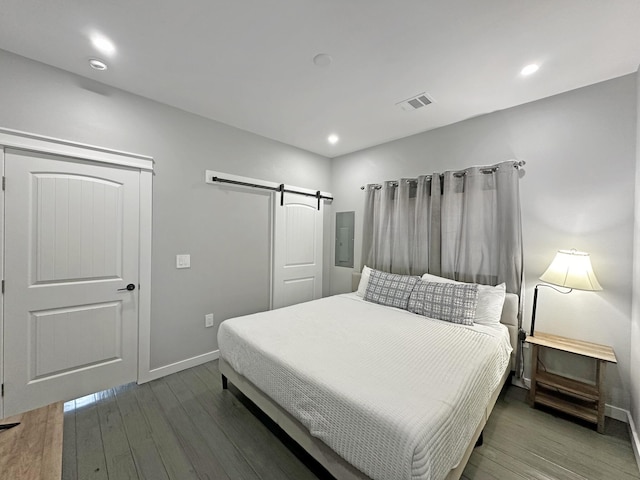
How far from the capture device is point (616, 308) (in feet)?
6.77

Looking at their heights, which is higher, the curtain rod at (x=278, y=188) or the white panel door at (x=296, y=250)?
the curtain rod at (x=278, y=188)

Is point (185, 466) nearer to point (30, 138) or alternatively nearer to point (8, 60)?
point (30, 138)

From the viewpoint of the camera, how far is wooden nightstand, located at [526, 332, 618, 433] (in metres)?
1.90

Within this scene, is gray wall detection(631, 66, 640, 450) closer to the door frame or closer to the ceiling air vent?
the ceiling air vent

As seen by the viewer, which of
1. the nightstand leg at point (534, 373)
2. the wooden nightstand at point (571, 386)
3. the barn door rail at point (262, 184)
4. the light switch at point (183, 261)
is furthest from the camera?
the barn door rail at point (262, 184)

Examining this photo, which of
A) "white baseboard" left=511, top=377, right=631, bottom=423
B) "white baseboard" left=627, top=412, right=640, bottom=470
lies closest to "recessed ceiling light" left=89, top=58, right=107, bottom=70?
"white baseboard" left=627, top=412, right=640, bottom=470

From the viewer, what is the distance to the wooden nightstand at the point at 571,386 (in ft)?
6.23

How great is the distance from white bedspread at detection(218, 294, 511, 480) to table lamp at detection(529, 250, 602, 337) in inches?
23.5

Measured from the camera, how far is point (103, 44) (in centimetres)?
181

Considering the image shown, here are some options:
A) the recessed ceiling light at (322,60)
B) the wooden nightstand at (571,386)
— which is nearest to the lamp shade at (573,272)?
the wooden nightstand at (571,386)

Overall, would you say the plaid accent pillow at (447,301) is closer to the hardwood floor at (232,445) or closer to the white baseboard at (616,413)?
the hardwood floor at (232,445)

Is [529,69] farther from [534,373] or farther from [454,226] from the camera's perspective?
[534,373]

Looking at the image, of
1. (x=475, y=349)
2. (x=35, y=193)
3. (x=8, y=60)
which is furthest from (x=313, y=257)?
(x=8, y=60)

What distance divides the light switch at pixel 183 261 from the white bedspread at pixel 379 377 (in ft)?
3.04
